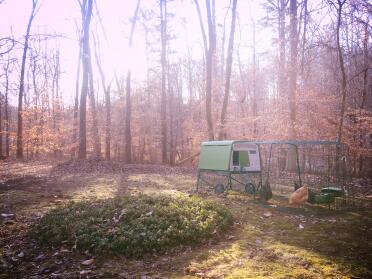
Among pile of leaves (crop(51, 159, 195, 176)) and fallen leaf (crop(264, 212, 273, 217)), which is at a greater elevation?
pile of leaves (crop(51, 159, 195, 176))

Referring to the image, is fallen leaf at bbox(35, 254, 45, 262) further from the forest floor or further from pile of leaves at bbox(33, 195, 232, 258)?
pile of leaves at bbox(33, 195, 232, 258)

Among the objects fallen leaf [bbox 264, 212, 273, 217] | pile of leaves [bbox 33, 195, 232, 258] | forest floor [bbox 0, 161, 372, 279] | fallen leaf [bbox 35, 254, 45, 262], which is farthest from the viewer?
fallen leaf [bbox 264, 212, 273, 217]

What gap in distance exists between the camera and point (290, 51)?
20922mm

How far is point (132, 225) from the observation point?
6.58 meters

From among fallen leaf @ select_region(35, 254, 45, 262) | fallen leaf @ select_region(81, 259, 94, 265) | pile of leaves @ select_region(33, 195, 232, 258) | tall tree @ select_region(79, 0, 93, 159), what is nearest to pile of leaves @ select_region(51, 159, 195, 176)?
tall tree @ select_region(79, 0, 93, 159)

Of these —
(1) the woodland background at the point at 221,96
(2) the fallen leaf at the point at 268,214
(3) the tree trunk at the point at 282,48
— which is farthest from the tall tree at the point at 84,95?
(2) the fallen leaf at the point at 268,214

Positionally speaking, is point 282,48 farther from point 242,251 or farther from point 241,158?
point 242,251

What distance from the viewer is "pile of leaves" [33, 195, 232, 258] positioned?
6008 millimetres

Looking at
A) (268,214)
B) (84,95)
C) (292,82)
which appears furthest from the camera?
(84,95)

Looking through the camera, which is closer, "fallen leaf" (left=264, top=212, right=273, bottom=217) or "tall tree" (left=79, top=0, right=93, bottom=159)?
"fallen leaf" (left=264, top=212, right=273, bottom=217)

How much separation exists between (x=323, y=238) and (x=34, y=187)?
11022 mm

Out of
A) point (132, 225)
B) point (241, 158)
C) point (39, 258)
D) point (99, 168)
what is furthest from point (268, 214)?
point (99, 168)

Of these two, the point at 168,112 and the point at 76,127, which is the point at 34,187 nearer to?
the point at 76,127

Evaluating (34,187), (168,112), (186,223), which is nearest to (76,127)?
(168,112)
